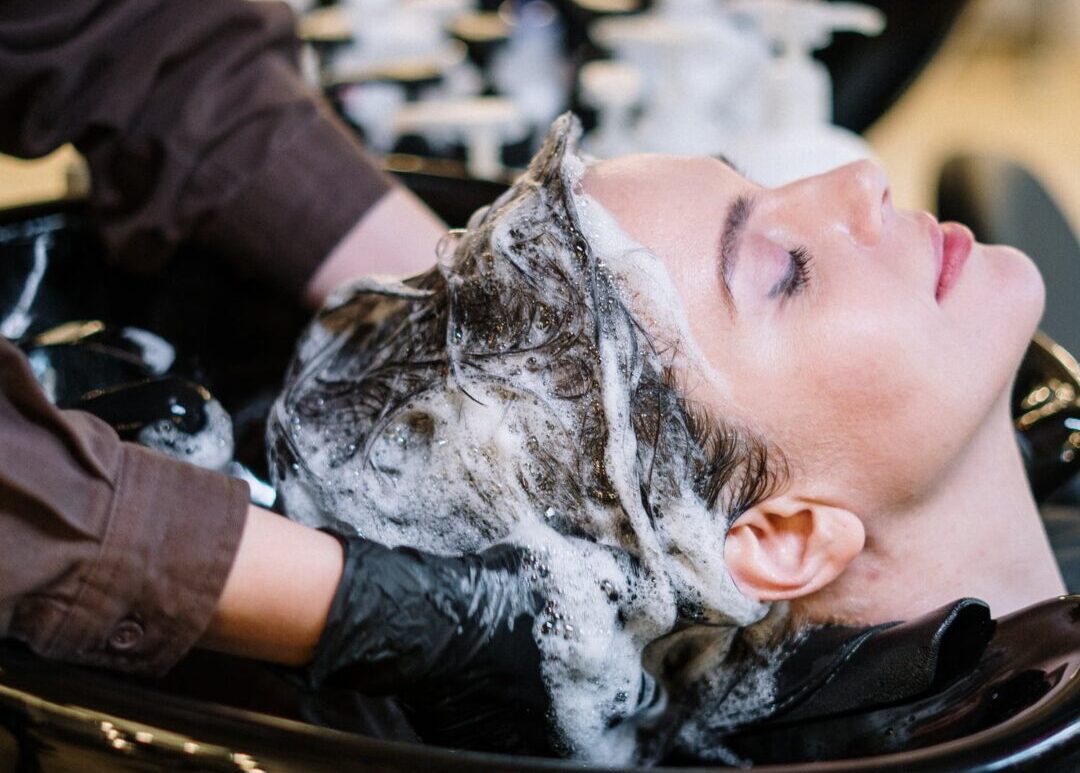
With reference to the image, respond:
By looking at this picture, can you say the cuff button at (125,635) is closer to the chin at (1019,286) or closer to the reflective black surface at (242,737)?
the reflective black surface at (242,737)

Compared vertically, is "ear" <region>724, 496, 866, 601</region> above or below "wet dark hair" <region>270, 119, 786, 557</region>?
below

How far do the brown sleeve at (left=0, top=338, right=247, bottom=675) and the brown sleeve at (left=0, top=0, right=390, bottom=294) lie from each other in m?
0.49

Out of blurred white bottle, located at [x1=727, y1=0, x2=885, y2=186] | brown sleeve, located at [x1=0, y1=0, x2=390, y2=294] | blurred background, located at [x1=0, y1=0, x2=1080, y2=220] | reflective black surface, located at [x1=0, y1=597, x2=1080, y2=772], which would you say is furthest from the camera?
blurred background, located at [x1=0, y1=0, x2=1080, y2=220]

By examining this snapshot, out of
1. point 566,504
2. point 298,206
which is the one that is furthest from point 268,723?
point 298,206

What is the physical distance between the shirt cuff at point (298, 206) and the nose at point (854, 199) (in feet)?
1.49

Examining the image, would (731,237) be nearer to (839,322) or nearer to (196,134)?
(839,322)

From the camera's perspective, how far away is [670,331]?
0.73 meters

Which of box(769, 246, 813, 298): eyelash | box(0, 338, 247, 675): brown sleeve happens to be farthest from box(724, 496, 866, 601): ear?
box(0, 338, 247, 675): brown sleeve

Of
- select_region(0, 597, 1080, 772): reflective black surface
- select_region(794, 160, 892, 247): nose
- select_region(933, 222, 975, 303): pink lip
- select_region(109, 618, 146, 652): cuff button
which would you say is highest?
select_region(794, 160, 892, 247): nose

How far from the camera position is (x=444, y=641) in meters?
0.62

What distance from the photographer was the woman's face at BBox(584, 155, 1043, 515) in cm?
71

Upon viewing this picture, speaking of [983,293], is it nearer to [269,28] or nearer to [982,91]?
[269,28]

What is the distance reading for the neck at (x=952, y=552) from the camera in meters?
0.75

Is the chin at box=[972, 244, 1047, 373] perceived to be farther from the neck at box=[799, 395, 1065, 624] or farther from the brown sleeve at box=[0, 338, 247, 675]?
the brown sleeve at box=[0, 338, 247, 675]
